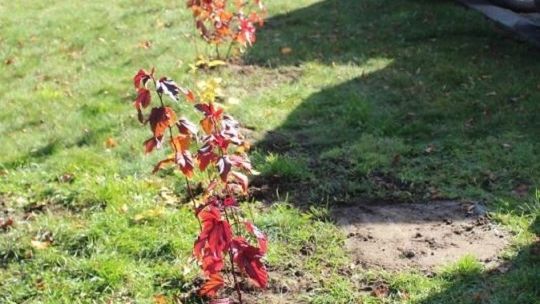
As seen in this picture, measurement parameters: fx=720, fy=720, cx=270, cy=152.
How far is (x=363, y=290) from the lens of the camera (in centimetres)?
401

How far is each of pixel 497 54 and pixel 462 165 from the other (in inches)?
111

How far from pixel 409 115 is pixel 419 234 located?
2.07m

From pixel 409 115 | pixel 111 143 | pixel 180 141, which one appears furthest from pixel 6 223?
pixel 409 115

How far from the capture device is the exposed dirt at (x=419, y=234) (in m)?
4.27

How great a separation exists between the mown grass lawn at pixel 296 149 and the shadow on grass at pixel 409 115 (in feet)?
0.07

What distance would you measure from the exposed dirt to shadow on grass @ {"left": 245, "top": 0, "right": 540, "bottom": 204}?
6.8 inches

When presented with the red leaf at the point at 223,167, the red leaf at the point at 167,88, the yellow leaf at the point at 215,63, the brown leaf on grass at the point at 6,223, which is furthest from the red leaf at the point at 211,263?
the yellow leaf at the point at 215,63

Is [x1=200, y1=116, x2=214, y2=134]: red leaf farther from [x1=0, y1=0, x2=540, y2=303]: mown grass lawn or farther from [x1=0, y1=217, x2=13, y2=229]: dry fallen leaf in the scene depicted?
[x1=0, y1=217, x2=13, y2=229]: dry fallen leaf

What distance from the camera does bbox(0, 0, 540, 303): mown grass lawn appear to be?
13.9 ft

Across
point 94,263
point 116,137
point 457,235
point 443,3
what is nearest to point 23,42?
point 116,137

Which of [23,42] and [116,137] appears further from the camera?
[23,42]

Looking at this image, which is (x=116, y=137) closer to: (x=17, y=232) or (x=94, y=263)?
(x=17, y=232)

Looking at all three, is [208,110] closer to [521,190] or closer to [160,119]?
[160,119]

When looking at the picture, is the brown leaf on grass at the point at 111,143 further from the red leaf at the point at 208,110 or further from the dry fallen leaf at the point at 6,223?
the red leaf at the point at 208,110
